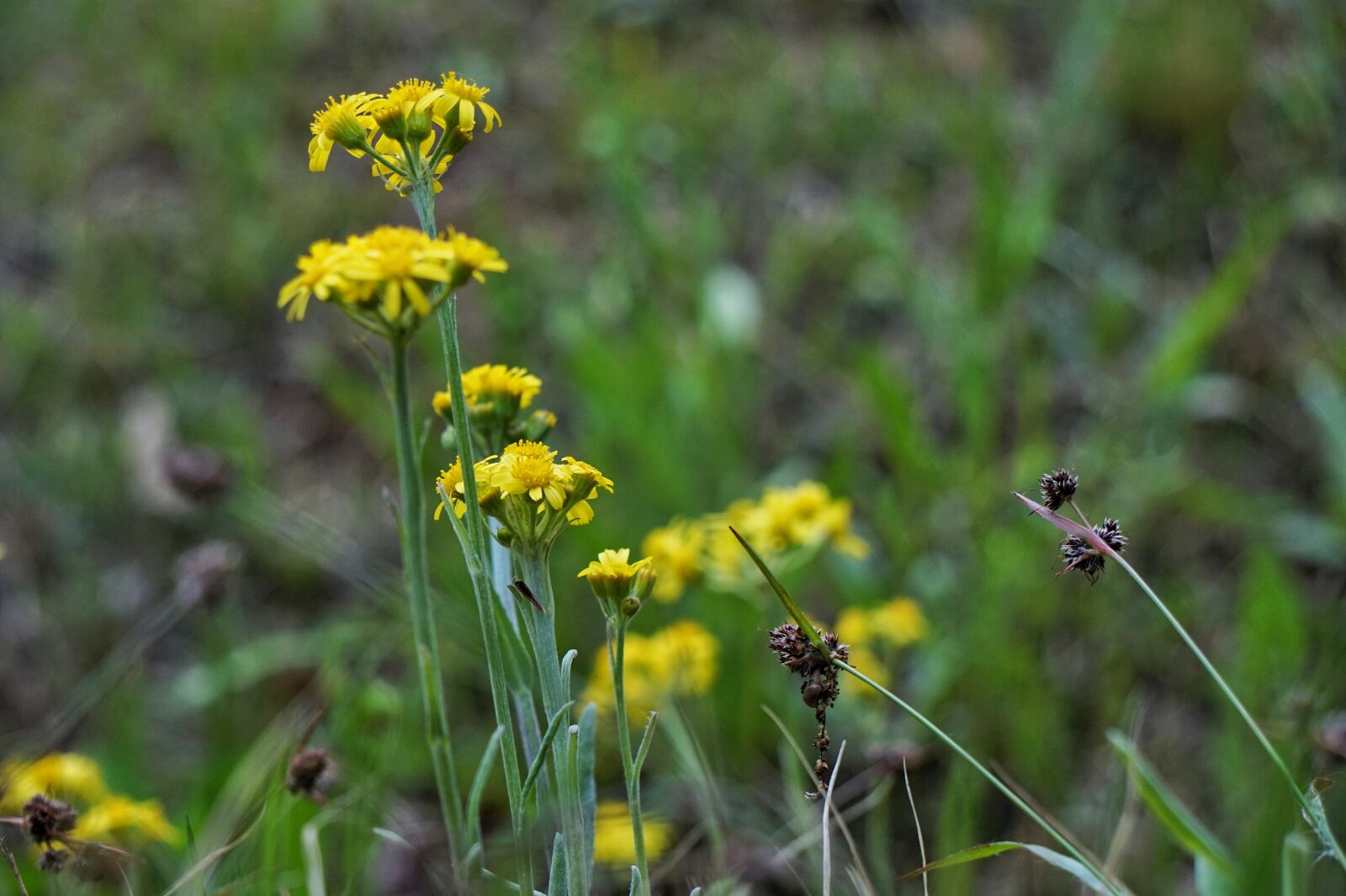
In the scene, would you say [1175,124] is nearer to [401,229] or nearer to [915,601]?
[915,601]

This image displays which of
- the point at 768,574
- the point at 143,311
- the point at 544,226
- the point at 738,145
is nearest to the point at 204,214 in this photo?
the point at 143,311

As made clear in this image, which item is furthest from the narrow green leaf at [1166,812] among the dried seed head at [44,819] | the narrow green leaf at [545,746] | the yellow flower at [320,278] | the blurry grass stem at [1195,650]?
the dried seed head at [44,819]

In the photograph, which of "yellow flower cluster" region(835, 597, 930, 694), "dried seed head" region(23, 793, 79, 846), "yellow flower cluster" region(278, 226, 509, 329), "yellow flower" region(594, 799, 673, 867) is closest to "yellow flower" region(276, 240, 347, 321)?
"yellow flower cluster" region(278, 226, 509, 329)

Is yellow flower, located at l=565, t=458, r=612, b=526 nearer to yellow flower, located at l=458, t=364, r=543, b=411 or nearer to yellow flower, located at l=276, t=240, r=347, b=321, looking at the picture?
yellow flower, located at l=458, t=364, r=543, b=411

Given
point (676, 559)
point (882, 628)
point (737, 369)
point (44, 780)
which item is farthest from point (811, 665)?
point (737, 369)

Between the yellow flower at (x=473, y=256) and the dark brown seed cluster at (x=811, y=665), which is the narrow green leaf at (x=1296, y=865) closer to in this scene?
the dark brown seed cluster at (x=811, y=665)

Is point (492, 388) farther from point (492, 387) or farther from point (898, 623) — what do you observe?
point (898, 623)
